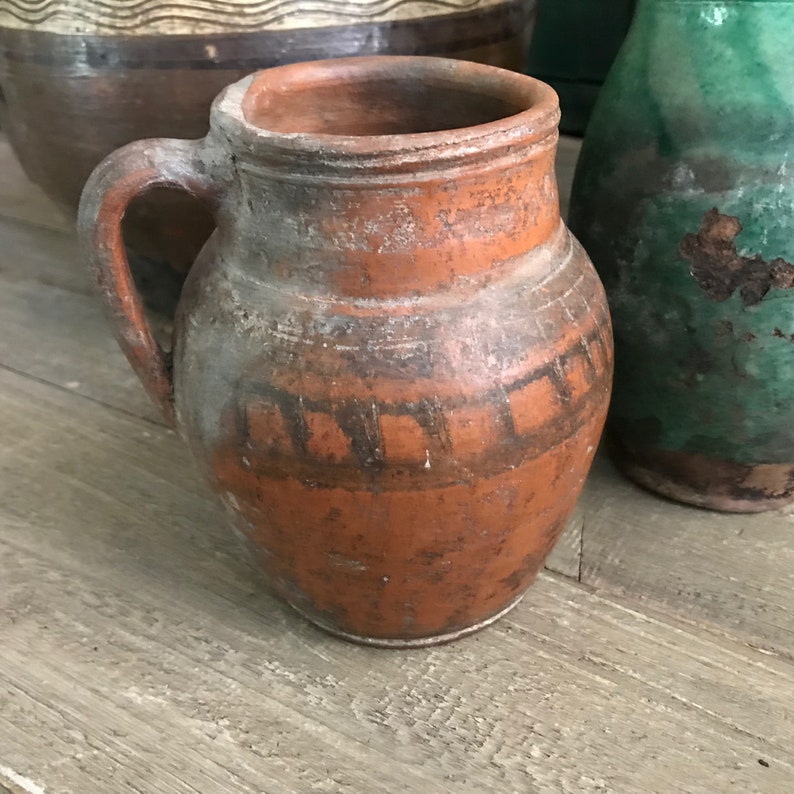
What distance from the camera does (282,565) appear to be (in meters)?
0.72

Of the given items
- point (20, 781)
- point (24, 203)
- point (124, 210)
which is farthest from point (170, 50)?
point (24, 203)

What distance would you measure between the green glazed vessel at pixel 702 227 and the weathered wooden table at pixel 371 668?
0.13 metres

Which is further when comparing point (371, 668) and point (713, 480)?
point (713, 480)

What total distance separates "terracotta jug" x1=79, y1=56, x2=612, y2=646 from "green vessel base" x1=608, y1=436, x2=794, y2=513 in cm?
23

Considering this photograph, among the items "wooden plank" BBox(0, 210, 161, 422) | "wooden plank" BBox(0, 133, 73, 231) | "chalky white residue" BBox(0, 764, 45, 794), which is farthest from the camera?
"wooden plank" BBox(0, 133, 73, 231)

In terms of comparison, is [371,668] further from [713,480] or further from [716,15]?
[716,15]

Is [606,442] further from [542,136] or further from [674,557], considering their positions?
[542,136]

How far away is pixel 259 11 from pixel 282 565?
55 cm

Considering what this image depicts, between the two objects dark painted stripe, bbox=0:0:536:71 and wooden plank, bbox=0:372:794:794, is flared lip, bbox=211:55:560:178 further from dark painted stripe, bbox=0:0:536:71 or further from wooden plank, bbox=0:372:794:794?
wooden plank, bbox=0:372:794:794

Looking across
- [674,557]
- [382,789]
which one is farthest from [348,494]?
[674,557]

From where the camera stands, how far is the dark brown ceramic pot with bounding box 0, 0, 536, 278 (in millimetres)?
878

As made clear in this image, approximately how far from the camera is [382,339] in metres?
0.60

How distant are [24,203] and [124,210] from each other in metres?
1.26

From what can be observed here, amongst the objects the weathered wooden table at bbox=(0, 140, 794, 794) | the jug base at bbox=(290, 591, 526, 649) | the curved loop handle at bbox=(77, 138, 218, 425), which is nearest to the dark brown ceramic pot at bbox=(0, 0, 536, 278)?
the curved loop handle at bbox=(77, 138, 218, 425)
